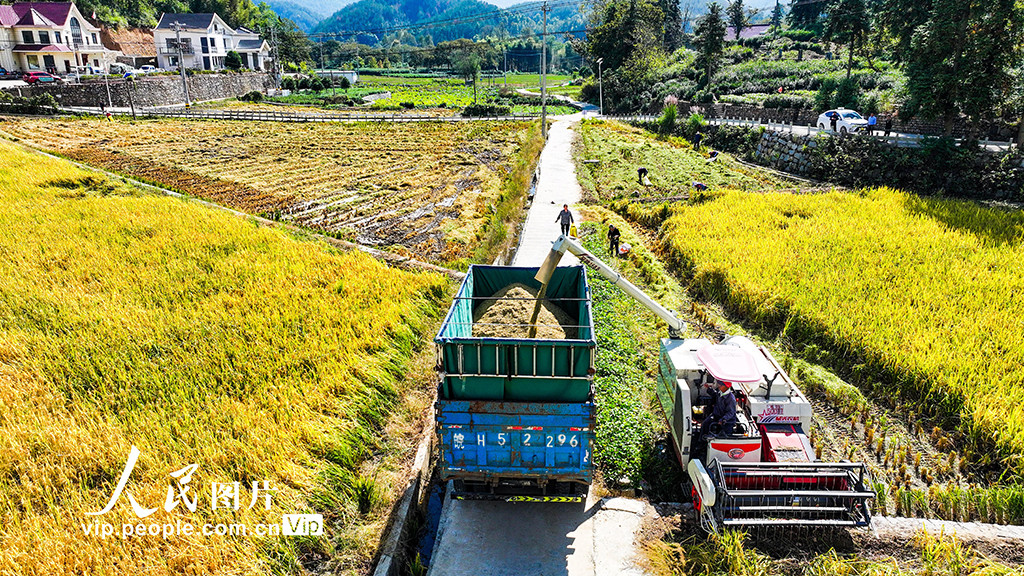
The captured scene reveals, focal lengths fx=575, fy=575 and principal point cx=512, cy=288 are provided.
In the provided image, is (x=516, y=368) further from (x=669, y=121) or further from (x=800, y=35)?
(x=800, y=35)

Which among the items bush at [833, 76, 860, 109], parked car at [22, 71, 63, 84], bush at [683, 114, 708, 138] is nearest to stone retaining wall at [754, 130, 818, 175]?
bush at [683, 114, 708, 138]

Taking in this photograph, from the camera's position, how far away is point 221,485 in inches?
277

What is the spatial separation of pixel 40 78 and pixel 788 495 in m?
72.8

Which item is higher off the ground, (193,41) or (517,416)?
(193,41)

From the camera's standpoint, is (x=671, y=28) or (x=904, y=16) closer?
(x=904, y=16)

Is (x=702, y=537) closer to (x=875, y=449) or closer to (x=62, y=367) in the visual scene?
(x=875, y=449)

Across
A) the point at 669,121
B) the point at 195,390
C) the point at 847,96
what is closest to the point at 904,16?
the point at 847,96

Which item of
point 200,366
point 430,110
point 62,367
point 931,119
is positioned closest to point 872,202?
point 931,119

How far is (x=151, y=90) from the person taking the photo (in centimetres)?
6047

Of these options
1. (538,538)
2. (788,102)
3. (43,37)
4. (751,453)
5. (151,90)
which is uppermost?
(43,37)

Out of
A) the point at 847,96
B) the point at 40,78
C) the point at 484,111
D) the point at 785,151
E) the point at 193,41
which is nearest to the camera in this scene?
the point at 785,151

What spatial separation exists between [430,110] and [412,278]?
5327 cm

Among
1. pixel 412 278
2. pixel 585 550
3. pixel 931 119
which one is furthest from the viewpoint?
pixel 931 119

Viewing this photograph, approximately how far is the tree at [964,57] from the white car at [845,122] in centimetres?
350
